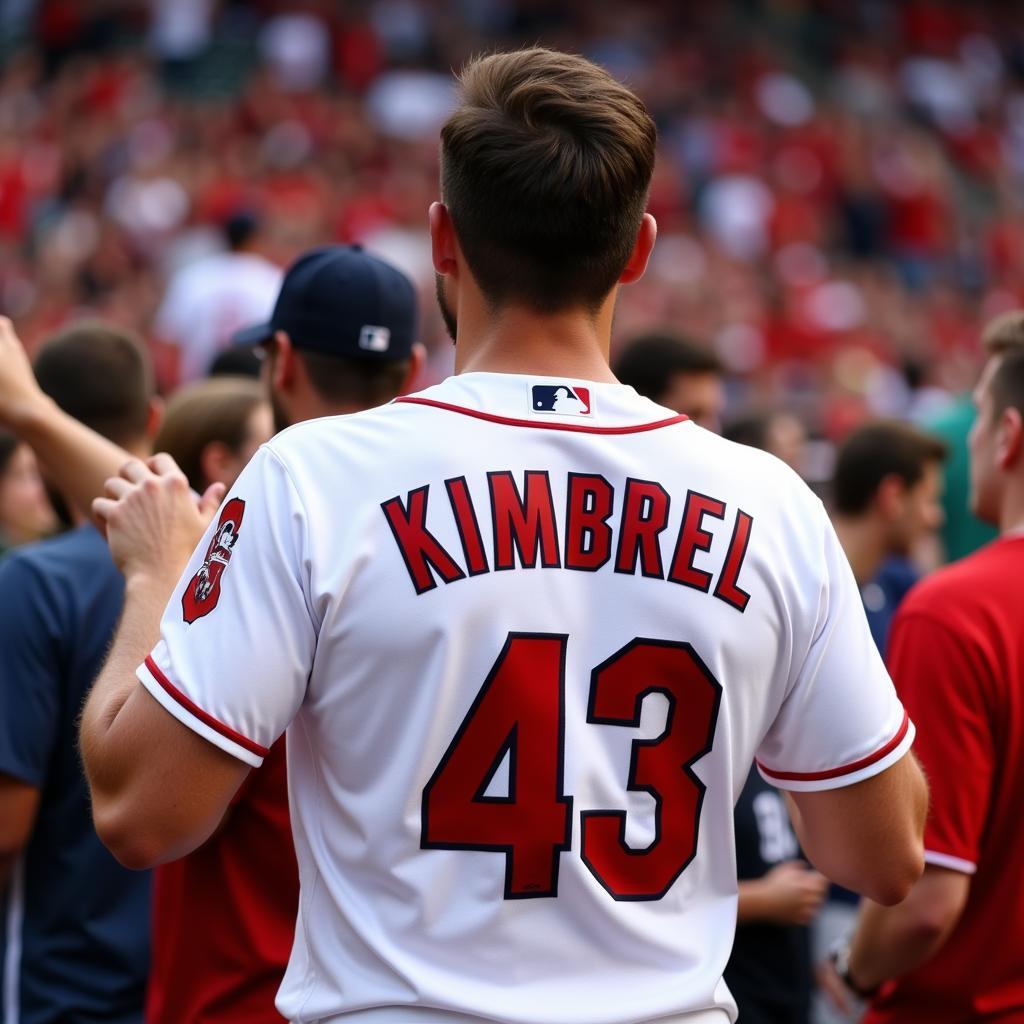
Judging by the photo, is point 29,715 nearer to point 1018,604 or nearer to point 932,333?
point 1018,604

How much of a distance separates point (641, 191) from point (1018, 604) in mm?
1285

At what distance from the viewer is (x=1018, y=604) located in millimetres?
2893

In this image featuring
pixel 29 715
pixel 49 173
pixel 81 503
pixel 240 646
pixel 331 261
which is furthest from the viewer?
pixel 49 173

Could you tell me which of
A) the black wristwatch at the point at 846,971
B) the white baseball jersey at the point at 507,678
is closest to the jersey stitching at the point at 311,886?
the white baseball jersey at the point at 507,678

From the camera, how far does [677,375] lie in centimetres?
496

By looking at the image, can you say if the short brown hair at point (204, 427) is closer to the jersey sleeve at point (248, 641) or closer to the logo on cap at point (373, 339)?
the logo on cap at point (373, 339)

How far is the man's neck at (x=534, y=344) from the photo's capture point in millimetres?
1997

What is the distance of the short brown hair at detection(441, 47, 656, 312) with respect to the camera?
1928 mm

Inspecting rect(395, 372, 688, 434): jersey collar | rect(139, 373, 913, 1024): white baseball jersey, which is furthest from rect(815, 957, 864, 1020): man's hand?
rect(395, 372, 688, 434): jersey collar

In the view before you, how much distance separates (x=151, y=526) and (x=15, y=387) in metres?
0.59

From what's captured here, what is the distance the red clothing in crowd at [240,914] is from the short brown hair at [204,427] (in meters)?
1.12

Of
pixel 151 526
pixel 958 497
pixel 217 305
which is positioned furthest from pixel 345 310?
pixel 217 305

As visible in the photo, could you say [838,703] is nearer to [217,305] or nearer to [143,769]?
[143,769]

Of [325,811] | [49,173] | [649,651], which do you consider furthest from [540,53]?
[49,173]
